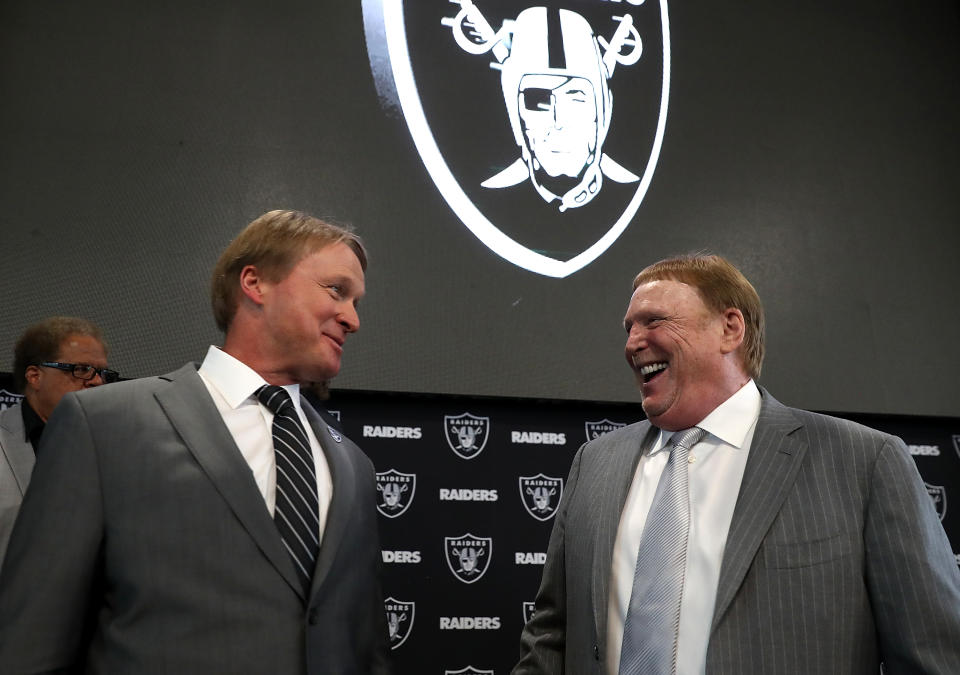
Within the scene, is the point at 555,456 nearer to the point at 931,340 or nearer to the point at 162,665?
the point at 931,340

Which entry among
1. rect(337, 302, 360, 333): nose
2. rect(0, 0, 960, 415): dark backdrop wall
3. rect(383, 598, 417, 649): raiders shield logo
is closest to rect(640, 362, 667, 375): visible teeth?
rect(337, 302, 360, 333): nose

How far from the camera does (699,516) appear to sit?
1.90 meters

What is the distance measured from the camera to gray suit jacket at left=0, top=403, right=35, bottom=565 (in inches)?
97.8

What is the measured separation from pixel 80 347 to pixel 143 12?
156cm

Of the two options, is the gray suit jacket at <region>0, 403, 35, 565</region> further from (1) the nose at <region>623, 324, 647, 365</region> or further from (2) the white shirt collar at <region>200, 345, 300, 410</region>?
(1) the nose at <region>623, 324, 647, 365</region>

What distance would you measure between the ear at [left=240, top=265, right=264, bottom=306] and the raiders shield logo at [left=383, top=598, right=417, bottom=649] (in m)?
1.83

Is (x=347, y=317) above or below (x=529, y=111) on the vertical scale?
below

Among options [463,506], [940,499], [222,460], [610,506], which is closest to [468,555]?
[463,506]

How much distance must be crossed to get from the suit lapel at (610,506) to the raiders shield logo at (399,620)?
147 cm

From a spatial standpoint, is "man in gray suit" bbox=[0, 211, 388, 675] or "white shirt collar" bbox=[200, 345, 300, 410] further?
"white shirt collar" bbox=[200, 345, 300, 410]

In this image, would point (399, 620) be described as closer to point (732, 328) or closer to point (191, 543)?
point (732, 328)

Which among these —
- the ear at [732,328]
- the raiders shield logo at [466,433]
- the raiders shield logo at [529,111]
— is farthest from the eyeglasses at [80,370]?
the ear at [732,328]

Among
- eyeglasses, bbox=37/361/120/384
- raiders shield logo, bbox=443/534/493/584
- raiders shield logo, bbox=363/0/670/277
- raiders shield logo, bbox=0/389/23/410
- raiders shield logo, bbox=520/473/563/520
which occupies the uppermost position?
raiders shield logo, bbox=363/0/670/277

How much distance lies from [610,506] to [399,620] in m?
1.62
